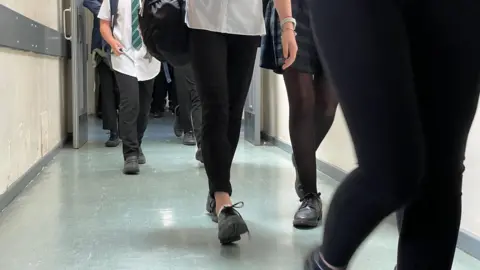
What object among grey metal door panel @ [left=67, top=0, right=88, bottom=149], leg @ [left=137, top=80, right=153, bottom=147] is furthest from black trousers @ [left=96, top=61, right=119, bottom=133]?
leg @ [left=137, top=80, right=153, bottom=147]

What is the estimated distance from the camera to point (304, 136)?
2131 millimetres

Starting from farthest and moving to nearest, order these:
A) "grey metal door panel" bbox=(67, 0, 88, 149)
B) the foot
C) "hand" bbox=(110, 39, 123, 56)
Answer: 1. the foot
2. "grey metal door panel" bbox=(67, 0, 88, 149)
3. "hand" bbox=(110, 39, 123, 56)

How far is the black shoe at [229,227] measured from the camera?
6.03 feet

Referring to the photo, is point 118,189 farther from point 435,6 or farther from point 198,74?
point 435,6

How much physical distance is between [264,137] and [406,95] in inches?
160

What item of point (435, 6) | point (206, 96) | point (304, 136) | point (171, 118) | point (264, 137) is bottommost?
point (171, 118)

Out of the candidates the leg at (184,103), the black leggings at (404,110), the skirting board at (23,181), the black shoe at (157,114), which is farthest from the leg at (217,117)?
the black shoe at (157,114)

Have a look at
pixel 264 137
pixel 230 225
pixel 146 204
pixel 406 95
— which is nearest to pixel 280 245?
pixel 230 225

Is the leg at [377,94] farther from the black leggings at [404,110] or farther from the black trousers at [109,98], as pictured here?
the black trousers at [109,98]

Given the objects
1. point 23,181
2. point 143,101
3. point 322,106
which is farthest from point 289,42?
point 143,101

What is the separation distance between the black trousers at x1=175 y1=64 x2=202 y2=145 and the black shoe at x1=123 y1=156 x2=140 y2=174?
422 mm

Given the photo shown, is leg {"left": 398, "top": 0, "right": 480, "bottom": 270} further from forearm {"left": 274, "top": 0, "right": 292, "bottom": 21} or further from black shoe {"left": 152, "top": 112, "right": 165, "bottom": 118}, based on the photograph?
black shoe {"left": 152, "top": 112, "right": 165, "bottom": 118}

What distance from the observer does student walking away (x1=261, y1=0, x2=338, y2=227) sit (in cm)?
206

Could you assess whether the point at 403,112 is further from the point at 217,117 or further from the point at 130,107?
the point at 130,107
